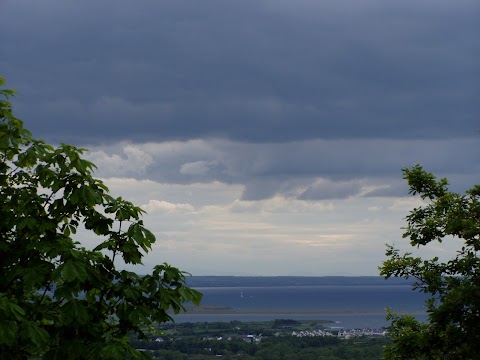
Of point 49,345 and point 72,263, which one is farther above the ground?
point 72,263

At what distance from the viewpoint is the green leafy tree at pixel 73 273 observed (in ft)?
30.3

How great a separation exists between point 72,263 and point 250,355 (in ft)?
305

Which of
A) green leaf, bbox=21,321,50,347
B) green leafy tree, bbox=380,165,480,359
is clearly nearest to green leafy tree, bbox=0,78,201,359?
green leaf, bbox=21,321,50,347

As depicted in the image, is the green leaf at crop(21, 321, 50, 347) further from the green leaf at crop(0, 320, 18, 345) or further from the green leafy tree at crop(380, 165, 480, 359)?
the green leafy tree at crop(380, 165, 480, 359)

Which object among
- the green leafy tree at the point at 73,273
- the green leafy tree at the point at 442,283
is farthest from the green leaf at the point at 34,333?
the green leafy tree at the point at 442,283

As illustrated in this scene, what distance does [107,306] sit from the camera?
34.0ft

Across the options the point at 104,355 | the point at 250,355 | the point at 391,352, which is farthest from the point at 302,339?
the point at 104,355

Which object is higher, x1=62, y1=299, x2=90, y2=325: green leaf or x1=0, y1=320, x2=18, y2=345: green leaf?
x1=62, y1=299, x2=90, y2=325: green leaf

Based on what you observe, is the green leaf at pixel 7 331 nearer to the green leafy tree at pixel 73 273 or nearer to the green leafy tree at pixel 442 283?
the green leafy tree at pixel 73 273

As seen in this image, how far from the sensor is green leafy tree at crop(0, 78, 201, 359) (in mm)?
9234

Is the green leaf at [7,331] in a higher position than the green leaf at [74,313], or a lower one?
lower

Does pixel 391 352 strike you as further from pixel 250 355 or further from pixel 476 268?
A: pixel 250 355

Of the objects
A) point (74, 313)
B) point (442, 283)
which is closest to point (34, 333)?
point (74, 313)

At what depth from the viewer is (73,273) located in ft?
29.1
